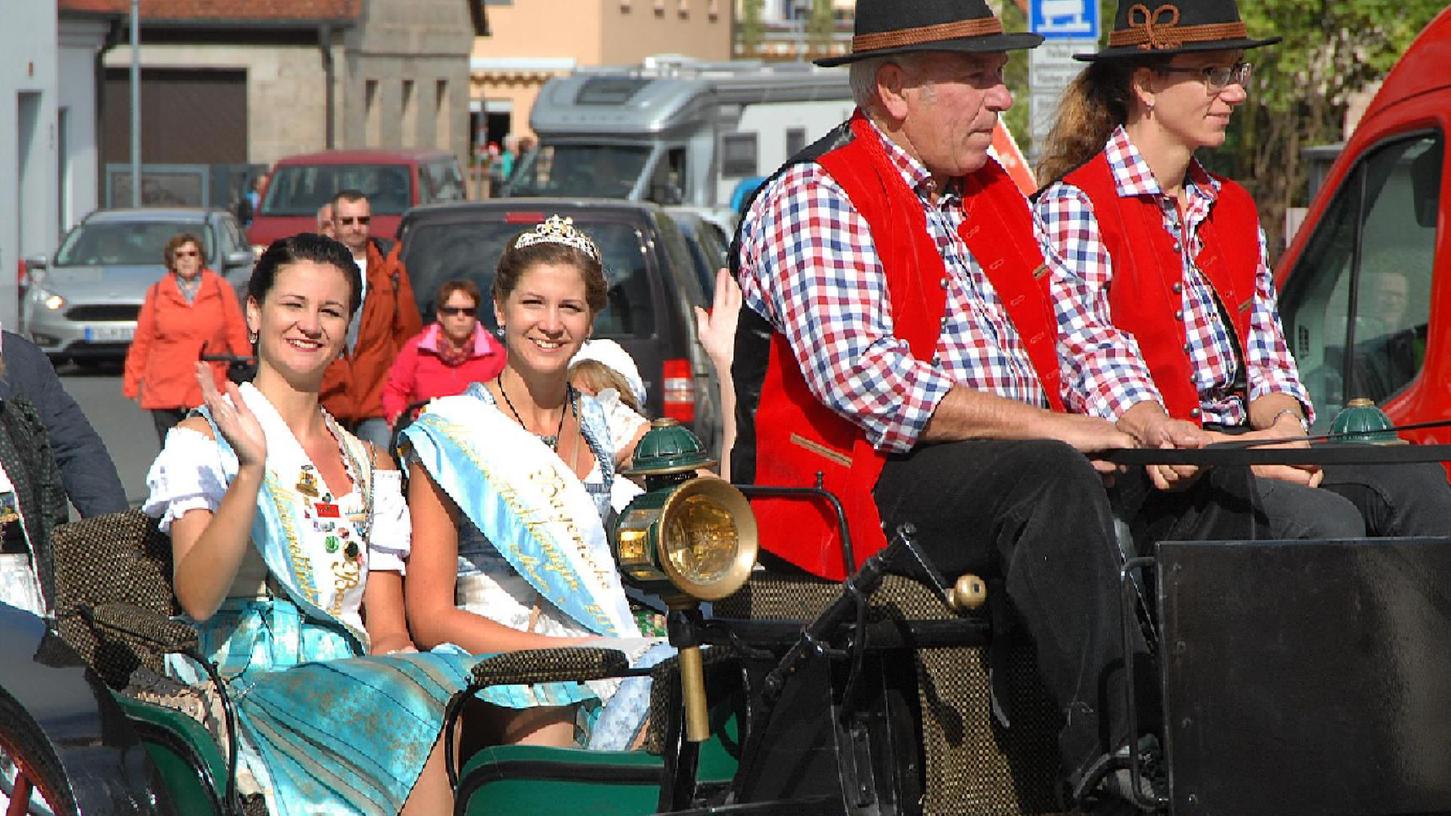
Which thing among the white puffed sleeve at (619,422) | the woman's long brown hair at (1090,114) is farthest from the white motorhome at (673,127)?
the woman's long brown hair at (1090,114)

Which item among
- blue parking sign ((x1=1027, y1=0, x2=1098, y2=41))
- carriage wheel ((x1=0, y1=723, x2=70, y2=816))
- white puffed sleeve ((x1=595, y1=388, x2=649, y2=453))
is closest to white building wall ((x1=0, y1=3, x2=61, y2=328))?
blue parking sign ((x1=1027, y1=0, x2=1098, y2=41))

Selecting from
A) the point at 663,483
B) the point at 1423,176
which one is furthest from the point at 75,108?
the point at 663,483

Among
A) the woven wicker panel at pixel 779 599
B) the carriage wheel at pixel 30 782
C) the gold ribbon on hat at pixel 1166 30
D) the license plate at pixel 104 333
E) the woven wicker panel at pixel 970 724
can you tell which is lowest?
the license plate at pixel 104 333

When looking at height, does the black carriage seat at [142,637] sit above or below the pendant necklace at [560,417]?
below

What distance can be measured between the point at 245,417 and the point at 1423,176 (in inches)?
151

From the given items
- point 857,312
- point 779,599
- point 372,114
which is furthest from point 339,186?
point 857,312

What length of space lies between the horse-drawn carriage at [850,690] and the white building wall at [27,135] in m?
23.2

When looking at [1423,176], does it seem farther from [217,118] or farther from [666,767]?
[217,118]

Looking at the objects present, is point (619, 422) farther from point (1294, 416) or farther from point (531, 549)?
point (1294, 416)

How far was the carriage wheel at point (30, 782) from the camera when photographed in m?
4.26

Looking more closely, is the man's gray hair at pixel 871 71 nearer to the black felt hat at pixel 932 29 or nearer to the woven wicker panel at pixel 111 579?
the black felt hat at pixel 932 29

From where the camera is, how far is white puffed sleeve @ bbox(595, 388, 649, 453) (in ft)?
17.4

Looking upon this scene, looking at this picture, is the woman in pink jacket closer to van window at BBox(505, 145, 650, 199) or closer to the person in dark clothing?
the person in dark clothing

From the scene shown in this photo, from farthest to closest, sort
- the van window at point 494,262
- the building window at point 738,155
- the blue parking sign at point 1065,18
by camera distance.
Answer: the building window at point 738,155
the van window at point 494,262
the blue parking sign at point 1065,18
